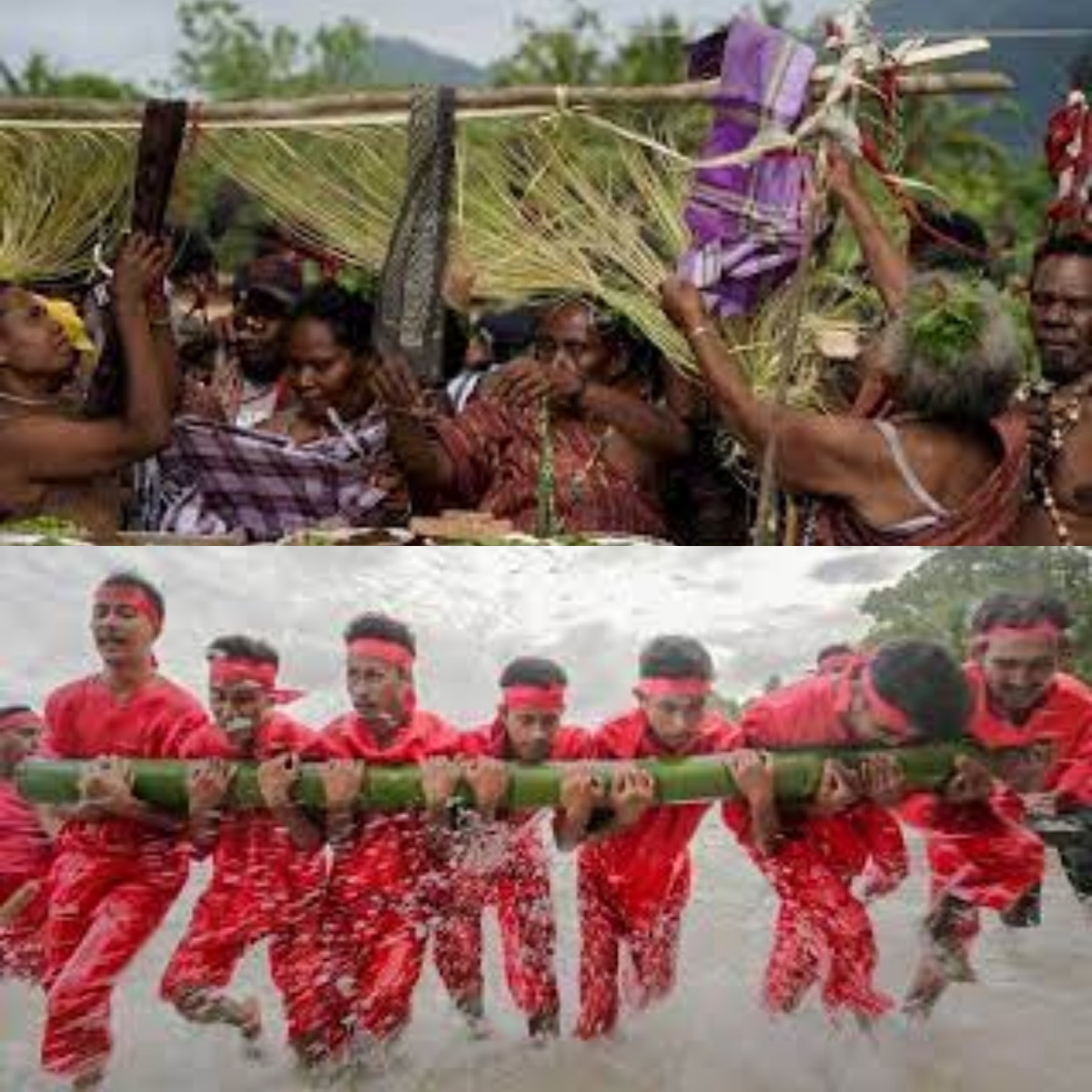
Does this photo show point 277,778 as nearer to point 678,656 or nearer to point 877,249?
point 678,656

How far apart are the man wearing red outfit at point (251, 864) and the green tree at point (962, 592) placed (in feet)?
3.01

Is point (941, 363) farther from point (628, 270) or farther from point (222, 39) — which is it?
point (222, 39)

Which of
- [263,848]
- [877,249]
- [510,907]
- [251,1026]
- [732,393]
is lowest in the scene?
[251,1026]

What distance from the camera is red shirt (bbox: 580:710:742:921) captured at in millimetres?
3438

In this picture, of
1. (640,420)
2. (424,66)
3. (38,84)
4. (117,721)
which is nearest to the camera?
(117,721)

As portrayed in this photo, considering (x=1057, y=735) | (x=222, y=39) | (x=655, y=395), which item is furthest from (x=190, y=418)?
(x=222, y=39)

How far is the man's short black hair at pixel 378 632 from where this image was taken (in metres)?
3.43

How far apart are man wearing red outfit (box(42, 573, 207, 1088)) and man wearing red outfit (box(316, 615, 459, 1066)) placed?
0.77 ft

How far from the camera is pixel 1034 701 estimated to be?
3473 mm

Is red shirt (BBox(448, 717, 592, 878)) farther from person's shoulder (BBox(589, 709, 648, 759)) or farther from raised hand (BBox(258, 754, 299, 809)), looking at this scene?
raised hand (BBox(258, 754, 299, 809))

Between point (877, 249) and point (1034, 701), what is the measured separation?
1349 millimetres

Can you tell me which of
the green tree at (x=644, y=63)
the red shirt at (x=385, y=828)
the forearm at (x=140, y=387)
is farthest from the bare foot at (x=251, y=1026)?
the green tree at (x=644, y=63)

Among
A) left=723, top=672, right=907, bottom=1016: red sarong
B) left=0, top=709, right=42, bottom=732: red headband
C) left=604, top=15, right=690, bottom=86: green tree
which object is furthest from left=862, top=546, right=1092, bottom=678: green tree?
left=604, top=15, right=690, bottom=86: green tree

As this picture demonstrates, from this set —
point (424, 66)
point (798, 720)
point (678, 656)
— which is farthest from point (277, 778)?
point (424, 66)
